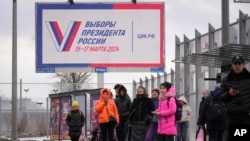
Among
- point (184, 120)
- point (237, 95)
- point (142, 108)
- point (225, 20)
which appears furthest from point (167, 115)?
point (184, 120)

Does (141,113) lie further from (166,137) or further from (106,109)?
(166,137)

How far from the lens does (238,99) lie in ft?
32.0

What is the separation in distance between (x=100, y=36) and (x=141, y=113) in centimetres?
1504

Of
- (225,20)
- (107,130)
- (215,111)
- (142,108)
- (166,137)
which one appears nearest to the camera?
(225,20)

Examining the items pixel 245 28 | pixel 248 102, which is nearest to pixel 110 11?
pixel 245 28

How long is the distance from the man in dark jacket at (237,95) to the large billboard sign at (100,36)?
22.1 meters

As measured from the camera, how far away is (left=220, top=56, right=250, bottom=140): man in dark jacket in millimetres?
9719

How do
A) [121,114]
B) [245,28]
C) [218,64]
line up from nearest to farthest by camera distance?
[218,64]
[121,114]
[245,28]

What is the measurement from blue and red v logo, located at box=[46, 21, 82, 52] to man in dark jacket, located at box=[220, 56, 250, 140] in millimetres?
22850

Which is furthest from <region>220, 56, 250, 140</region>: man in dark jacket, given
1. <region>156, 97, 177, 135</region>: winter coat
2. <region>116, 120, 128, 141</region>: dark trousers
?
<region>116, 120, 128, 141</region>: dark trousers

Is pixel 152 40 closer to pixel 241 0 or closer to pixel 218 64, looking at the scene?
pixel 218 64

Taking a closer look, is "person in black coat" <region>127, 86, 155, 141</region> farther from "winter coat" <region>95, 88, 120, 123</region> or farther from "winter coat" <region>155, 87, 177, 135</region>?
"winter coat" <region>155, 87, 177, 135</region>

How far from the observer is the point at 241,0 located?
51.2 feet

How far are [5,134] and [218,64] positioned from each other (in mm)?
21763
